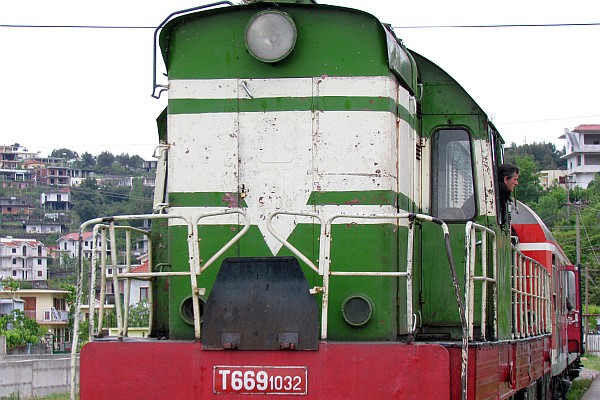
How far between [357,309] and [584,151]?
122 meters

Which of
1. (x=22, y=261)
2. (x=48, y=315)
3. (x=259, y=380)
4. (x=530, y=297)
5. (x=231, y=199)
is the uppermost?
(x=22, y=261)

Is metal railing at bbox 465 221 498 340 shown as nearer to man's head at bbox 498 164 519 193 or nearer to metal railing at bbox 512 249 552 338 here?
man's head at bbox 498 164 519 193

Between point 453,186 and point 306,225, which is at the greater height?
point 453,186

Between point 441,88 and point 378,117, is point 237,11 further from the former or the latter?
point 441,88

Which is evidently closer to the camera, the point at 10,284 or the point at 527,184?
the point at 10,284

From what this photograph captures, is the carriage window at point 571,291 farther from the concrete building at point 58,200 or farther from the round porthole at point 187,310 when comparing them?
the concrete building at point 58,200

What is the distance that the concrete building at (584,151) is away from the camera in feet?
401

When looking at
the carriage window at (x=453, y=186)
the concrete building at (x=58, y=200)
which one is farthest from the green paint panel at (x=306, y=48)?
the concrete building at (x=58, y=200)

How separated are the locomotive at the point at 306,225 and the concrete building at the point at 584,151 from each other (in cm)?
11764

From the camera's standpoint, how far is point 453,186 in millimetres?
8047

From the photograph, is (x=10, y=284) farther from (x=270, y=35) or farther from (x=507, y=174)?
(x=270, y=35)

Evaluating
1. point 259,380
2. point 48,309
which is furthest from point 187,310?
point 48,309

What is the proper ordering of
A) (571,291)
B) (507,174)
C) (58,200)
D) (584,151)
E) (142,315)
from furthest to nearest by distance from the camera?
(58,200)
(584,151)
(142,315)
(571,291)
(507,174)

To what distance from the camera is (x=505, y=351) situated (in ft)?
26.6
